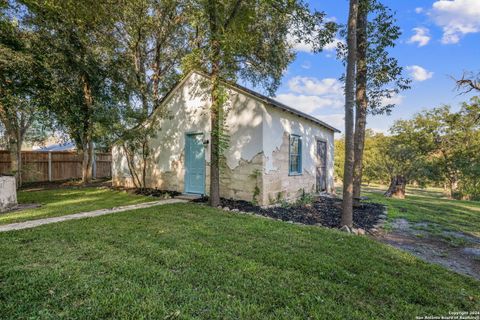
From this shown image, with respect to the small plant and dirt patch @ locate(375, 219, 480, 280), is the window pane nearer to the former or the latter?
the small plant

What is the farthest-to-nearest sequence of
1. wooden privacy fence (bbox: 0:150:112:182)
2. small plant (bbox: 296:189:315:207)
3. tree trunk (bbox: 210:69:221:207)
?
wooden privacy fence (bbox: 0:150:112:182) → small plant (bbox: 296:189:315:207) → tree trunk (bbox: 210:69:221:207)

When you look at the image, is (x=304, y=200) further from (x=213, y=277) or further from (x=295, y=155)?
(x=213, y=277)

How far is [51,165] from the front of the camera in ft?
44.8

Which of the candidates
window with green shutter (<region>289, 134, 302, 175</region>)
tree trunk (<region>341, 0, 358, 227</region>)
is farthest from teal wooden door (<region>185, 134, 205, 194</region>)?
tree trunk (<region>341, 0, 358, 227</region>)

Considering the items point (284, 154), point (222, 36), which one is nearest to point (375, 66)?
point (284, 154)

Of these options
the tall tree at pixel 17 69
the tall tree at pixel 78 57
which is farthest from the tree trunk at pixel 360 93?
the tall tree at pixel 17 69

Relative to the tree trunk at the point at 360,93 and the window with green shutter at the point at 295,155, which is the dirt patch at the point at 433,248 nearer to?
the tree trunk at the point at 360,93

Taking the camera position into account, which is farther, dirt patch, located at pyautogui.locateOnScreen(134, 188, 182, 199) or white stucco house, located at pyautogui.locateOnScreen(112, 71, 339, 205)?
dirt patch, located at pyautogui.locateOnScreen(134, 188, 182, 199)

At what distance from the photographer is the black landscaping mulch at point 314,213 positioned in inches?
238

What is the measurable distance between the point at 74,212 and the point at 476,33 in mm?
17139

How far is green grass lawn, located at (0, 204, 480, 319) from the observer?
2.17 meters

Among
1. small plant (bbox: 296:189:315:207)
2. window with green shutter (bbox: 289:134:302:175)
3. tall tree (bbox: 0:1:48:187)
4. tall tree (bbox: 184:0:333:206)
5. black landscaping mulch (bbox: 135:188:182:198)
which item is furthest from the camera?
black landscaping mulch (bbox: 135:188:182:198)

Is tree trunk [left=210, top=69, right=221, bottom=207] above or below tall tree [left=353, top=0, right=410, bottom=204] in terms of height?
below

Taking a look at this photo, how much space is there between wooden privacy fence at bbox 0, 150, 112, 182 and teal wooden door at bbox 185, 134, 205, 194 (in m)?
8.17
